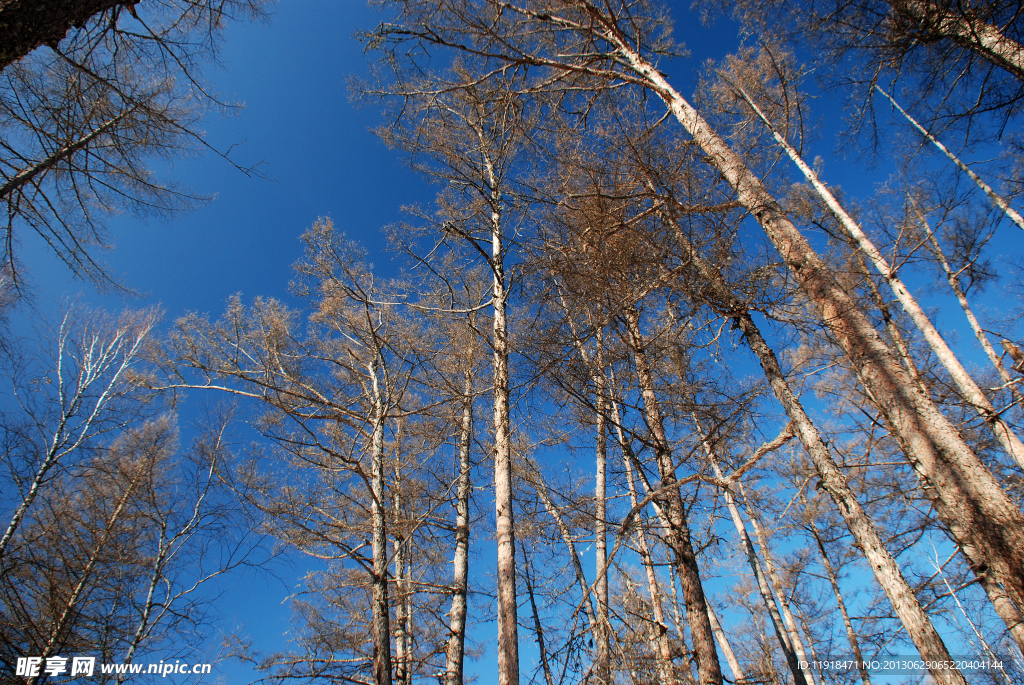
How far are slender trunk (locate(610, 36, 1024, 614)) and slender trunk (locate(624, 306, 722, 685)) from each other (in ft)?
4.14

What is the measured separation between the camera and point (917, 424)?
95.3 inches

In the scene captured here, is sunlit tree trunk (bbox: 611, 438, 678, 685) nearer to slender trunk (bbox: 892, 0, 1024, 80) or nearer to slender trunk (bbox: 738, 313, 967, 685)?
slender trunk (bbox: 738, 313, 967, 685)

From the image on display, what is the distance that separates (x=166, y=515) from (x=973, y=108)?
12503 millimetres

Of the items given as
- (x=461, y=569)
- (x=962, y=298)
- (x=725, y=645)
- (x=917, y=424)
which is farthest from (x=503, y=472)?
(x=962, y=298)

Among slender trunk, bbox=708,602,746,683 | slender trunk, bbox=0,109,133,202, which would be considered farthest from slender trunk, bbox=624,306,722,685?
Result: slender trunk, bbox=708,602,746,683

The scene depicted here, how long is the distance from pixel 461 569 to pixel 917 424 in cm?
567

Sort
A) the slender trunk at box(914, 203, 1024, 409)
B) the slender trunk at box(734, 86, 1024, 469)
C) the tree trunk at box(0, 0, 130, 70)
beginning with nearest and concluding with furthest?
1. the tree trunk at box(0, 0, 130, 70)
2. the slender trunk at box(734, 86, 1024, 469)
3. the slender trunk at box(914, 203, 1024, 409)

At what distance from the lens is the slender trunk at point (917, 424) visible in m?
2.12

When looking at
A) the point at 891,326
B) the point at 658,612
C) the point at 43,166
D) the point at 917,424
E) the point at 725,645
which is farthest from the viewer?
the point at 725,645

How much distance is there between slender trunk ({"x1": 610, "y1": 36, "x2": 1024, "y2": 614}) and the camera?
2.12 metres

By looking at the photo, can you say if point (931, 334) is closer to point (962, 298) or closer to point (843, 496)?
point (962, 298)

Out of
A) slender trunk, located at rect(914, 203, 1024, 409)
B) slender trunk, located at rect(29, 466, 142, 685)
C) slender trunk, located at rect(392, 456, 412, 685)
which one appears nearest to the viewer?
slender trunk, located at rect(29, 466, 142, 685)

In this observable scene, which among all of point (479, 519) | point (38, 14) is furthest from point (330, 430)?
point (38, 14)

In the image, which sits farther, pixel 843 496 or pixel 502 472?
pixel 502 472
